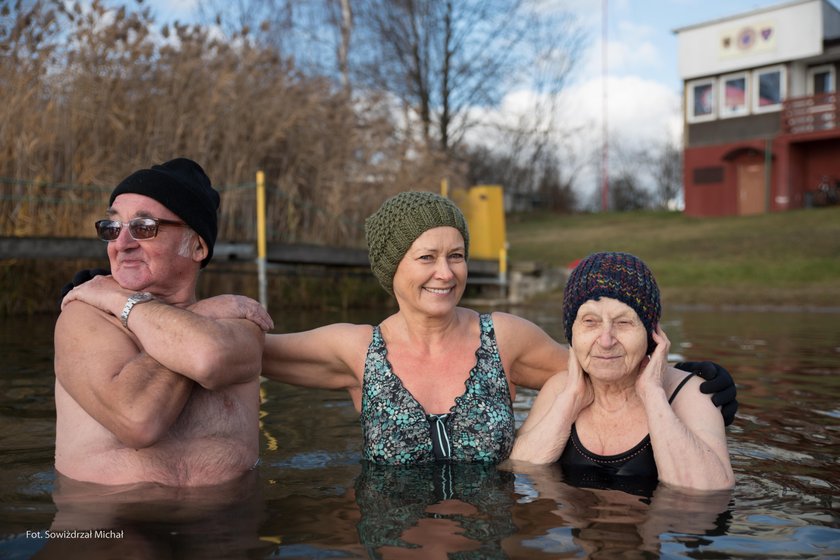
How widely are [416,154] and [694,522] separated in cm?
1216

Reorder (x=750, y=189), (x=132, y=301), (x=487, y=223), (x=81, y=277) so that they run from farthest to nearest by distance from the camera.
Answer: (x=750, y=189) < (x=487, y=223) < (x=81, y=277) < (x=132, y=301)

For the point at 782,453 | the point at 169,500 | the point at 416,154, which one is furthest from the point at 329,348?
the point at 416,154

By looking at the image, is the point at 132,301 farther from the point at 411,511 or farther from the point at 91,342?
the point at 411,511

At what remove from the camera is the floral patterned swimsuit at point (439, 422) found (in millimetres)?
3461

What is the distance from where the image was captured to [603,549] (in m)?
2.53

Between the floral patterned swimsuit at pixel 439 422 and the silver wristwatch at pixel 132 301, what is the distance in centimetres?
112

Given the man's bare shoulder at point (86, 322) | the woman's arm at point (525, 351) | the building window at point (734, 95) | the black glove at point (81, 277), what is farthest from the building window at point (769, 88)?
the man's bare shoulder at point (86, 322)

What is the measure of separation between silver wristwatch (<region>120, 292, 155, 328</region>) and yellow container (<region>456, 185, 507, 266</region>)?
14338 mm

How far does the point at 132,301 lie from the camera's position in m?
2.69

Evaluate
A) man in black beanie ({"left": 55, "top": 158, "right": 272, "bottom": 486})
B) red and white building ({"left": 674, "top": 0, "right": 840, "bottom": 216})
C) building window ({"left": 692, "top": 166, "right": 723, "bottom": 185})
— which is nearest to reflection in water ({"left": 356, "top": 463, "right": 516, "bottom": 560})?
man in black beanie ({"left": 55, "top": 158, "right": 272, "bottom": 486})

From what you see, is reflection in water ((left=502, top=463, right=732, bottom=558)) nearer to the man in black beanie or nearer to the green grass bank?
the man in black beanie

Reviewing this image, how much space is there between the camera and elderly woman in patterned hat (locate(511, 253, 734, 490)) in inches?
120

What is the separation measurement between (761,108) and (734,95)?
3.74 feet

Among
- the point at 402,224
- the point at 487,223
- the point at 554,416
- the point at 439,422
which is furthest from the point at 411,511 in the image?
the point at 487,223
